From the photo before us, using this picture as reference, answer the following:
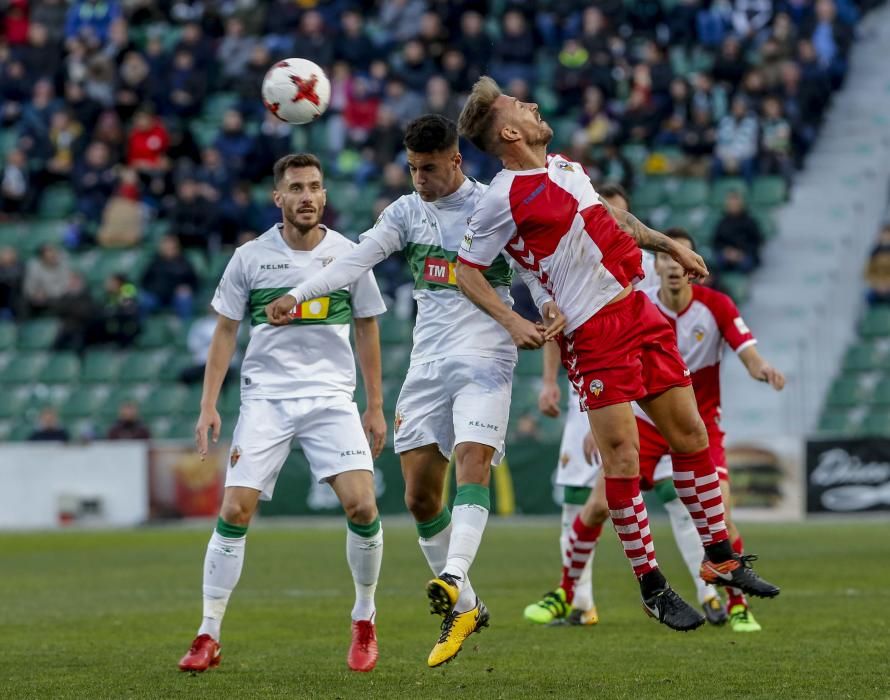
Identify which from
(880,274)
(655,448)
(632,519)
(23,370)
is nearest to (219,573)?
(632,519)

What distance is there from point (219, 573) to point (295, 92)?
8.86 ft

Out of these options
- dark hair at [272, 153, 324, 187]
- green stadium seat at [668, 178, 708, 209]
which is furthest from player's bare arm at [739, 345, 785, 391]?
green stadium seat at [668, 178, 708, 209]

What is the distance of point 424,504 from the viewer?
8.47 m

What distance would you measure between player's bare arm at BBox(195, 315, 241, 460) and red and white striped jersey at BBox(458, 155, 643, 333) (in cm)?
159

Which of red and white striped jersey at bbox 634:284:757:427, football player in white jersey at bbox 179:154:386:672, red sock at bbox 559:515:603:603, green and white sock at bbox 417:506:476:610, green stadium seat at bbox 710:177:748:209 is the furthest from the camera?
green stadium seat at bbox 710:177:748:209

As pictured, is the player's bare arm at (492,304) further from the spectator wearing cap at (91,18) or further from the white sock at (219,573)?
the spectator wearing cap at (91,18)

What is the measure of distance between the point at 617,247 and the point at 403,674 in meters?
2.31

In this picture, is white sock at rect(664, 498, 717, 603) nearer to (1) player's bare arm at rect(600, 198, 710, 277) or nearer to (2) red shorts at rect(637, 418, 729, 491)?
(2) red shorts at rect(637, 418, 729, 491)

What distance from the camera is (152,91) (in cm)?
2797

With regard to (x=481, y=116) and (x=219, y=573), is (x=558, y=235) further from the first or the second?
(x=219, y=573)

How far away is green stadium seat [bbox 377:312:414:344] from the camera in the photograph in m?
23.7

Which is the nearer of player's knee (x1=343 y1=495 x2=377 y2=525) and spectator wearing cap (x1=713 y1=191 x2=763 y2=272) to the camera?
player's knee (x1=343 y1=495 x2=377 y2=525)

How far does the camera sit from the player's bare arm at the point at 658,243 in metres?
7.77

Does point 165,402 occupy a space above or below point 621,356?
below
